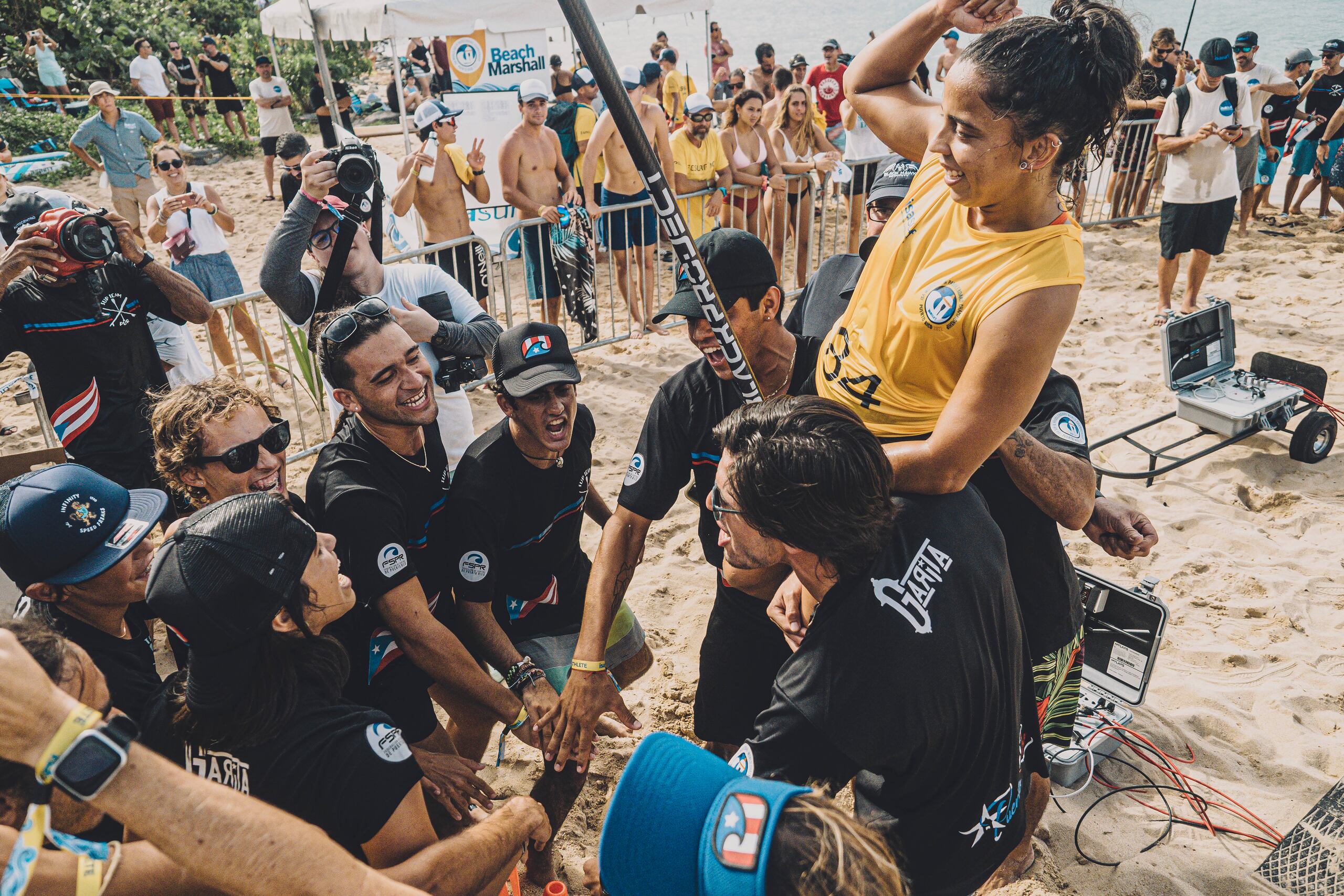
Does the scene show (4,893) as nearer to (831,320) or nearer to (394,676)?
(394,676)

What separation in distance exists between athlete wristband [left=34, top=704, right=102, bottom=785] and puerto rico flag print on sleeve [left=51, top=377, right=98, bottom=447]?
3.40 meters

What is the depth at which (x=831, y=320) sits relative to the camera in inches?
149

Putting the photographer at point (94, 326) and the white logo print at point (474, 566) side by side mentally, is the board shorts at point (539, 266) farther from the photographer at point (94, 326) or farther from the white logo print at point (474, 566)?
the white logo print at point (474, 566)

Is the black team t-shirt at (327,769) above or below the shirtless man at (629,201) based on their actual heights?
below

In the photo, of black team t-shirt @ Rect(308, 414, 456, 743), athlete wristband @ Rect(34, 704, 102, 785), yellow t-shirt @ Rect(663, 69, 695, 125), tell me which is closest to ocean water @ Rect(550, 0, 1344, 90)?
yellow t-shirt @ Rect(663, 69, 695, 125)

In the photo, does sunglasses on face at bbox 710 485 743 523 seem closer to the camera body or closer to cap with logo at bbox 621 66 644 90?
the camera body

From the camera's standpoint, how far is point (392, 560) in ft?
8.80

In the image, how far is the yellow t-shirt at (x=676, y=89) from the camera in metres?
12.7

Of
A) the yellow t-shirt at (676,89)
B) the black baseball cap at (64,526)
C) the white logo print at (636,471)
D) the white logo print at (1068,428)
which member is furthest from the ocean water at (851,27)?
the black baseball cap at (64,526)

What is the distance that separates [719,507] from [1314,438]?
17.5 ft

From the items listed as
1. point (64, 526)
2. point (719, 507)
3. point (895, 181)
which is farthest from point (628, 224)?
point (719, 507)

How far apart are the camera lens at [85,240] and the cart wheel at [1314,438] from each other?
22.1 ft

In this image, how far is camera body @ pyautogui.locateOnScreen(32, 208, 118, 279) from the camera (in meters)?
3.71

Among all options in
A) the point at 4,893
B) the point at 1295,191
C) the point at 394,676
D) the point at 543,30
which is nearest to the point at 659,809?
the point at 4,893
